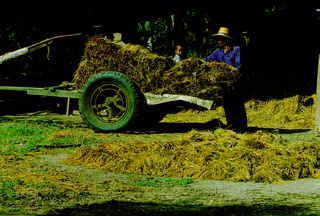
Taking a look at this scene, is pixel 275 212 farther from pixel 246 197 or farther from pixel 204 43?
pixel 204 43

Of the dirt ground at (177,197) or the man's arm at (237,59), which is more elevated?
the man's arm at (237,59)

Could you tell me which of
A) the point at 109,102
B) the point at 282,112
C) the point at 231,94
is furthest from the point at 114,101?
the point at 282,112

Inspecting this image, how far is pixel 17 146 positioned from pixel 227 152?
131 inches

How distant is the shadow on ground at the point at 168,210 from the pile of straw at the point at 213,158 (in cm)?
113

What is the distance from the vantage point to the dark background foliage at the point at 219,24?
44.7ft

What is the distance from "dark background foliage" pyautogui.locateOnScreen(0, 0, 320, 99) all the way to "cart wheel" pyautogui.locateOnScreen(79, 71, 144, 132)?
4.49 metres

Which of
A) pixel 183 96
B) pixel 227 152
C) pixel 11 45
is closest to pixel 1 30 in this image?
pixel 11 45

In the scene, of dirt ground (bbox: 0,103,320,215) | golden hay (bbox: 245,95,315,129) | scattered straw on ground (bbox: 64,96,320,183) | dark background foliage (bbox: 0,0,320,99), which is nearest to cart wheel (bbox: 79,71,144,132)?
scattered straw on ground (bbox: 64,96,320,183)

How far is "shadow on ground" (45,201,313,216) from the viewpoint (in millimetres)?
4113

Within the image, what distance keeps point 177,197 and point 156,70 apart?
4.34 m

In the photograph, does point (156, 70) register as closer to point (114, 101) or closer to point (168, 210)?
point (114, 101)

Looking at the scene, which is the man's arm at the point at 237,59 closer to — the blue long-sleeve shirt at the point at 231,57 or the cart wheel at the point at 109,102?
the blue long-sleeve shirt at the point at 231,57

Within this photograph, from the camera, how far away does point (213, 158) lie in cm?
597

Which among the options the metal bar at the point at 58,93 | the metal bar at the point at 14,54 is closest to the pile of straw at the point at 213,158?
the metal bar at the point at 58,93
